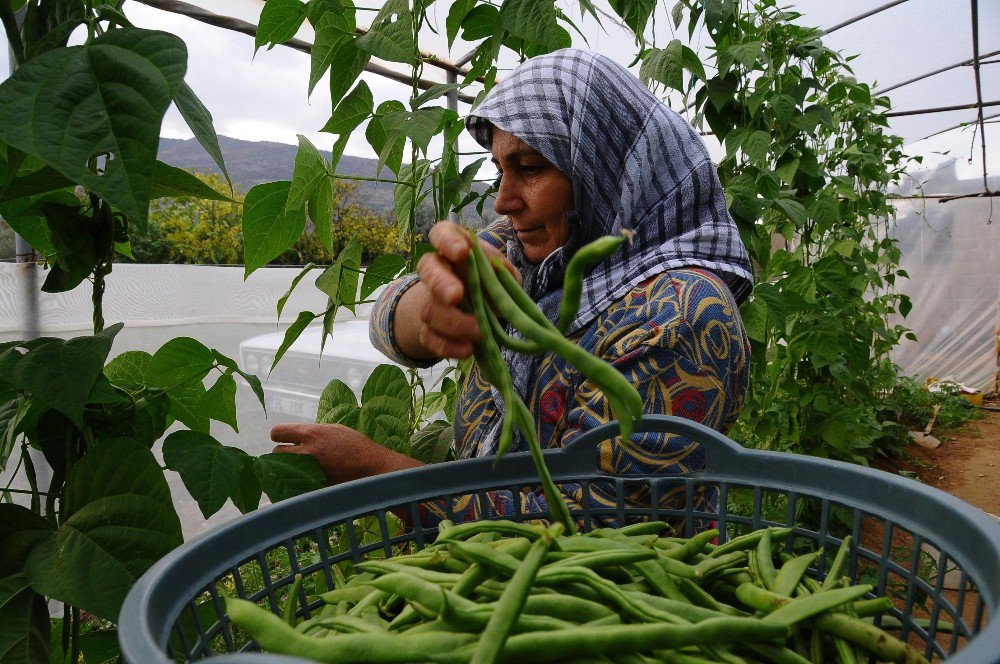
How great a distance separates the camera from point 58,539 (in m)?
0.63

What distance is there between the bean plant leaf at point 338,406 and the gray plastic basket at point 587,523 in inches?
15.4

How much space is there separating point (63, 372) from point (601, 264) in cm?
72

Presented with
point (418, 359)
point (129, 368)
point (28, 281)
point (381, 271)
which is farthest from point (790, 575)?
point (28, 281)

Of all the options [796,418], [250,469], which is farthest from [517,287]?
[796,418]

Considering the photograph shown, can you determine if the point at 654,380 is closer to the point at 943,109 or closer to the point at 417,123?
the point at 417,123

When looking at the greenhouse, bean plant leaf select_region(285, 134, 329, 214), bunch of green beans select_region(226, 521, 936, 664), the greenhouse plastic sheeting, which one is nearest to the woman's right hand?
the greenhouse

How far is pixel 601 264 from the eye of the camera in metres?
1.08

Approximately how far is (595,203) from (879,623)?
2.13 ft

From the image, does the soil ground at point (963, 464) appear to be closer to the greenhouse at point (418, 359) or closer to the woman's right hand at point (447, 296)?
the greenhouse at point (418, 359)

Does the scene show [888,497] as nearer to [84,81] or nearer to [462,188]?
[84,81]

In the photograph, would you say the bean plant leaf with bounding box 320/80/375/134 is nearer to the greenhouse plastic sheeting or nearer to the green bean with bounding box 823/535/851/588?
the green bean with bounding box 823/535/851/588

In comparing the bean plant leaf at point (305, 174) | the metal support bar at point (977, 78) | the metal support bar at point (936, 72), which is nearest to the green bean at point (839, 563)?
the bean plant leaf at point (305, 174)

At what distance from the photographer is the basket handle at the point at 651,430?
68cm

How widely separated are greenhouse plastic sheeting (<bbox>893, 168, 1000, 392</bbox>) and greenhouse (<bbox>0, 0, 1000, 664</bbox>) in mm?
4751
